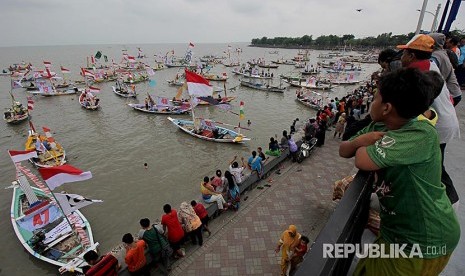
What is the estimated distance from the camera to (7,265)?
1034 centimetres

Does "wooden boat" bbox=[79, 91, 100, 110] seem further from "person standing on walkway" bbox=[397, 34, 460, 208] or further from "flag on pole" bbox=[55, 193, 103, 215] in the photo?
"person standing on walkway" bbox=[397, 34, 460, 208]

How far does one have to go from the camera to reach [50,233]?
1059 cm

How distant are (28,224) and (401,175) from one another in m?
14.8

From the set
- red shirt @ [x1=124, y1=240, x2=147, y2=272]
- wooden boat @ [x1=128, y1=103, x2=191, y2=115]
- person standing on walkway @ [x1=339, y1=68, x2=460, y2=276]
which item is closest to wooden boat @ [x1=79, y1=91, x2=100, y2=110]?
wooden boat @ [x1=128, y1=103, x2=191, y2=115]

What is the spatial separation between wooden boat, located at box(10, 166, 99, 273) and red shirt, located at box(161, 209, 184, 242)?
14.2 feet

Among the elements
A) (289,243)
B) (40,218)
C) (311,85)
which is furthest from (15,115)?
(311,85)

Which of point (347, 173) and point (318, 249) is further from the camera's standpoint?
point (347, 173)

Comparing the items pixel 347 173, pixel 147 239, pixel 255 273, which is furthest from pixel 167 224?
pixel 347 173

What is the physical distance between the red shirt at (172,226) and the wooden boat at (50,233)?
4340 mm

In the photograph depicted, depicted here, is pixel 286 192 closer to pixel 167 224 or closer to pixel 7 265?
pixel 167 224

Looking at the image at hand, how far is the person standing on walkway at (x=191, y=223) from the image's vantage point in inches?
300

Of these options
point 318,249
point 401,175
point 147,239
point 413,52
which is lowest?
point 147,239

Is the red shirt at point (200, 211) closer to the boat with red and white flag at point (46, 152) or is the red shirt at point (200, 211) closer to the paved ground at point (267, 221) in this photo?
the paved ground at point (267, 221)

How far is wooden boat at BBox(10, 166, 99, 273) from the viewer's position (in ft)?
32.0
